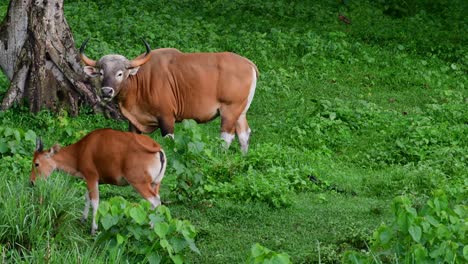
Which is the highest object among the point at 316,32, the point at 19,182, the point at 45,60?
the point at 19,182

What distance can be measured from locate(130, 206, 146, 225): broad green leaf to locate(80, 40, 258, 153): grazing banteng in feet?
12.9

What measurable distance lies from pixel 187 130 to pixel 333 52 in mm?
6706

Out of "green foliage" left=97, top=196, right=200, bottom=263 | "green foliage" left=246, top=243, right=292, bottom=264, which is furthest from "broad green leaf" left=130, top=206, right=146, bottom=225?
"green foliage" left=246, top=243, right=292, bottom=264

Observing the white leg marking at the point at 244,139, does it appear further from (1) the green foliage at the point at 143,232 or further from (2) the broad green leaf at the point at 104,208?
(2) the broad green leaf at the point at 104,208

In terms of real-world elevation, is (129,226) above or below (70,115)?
above

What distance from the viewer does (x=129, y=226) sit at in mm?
8305

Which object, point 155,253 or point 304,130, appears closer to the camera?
point 155,253

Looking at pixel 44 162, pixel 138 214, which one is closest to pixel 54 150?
pixel 44 162

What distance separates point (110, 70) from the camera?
38.7ft

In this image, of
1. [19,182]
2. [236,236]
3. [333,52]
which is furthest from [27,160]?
[333,52]

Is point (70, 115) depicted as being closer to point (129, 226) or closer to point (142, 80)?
point (142, 80)

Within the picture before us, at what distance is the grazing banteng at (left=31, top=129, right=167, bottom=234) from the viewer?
30.9 ft

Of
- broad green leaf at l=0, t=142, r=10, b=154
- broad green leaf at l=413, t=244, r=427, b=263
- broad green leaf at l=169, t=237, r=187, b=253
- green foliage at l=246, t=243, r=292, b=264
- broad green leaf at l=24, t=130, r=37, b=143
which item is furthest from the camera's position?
broad green leaf at l=24, t=130, r=37, b=143

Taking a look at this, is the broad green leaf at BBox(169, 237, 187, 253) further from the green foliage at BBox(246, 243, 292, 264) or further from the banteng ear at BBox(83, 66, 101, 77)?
the banteng ear at BBox(83, 66, 101, 77)
